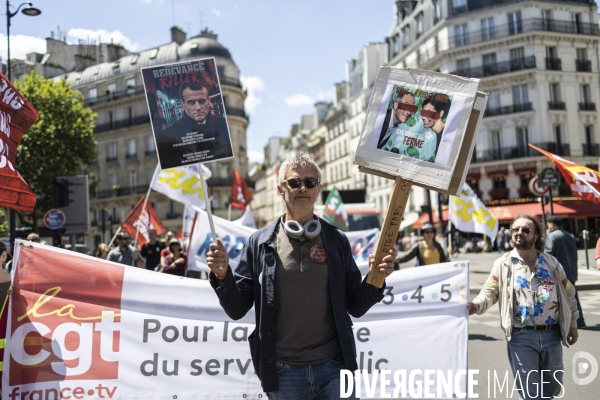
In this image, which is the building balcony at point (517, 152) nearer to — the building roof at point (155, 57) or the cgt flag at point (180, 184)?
the building roof at point (155, 57)

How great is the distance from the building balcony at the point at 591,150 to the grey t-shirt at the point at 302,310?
45.4 m

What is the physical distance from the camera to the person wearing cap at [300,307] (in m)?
3.07

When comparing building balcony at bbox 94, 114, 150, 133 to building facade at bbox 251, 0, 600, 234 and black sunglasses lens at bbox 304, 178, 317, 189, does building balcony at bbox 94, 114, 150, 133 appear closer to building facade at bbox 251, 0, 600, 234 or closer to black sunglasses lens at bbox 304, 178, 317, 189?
building facade at bbox 251, 0, 600, 234

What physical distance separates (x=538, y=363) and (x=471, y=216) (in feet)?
43.3

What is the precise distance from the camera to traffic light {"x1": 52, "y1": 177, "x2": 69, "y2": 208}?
14320 mm

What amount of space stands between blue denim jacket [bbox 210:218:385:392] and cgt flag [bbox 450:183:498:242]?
14.1 metres

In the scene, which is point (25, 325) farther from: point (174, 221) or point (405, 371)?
point (174, 221)

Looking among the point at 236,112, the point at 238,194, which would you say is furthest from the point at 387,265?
the point at 236,112

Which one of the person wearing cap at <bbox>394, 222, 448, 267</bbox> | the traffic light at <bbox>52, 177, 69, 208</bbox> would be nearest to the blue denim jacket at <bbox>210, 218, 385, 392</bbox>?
the person wearing cap at <bbox>394, 222, 448, 267</bbox>

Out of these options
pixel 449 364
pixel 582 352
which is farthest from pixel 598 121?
pixel 449 364

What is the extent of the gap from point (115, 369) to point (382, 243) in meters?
2.87

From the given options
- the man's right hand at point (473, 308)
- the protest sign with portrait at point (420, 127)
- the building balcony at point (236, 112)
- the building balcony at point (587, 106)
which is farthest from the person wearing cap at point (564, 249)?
the building balcony at point (236, 112)

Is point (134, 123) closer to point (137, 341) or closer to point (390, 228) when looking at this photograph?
point (137, 341)

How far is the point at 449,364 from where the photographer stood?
5.34 meters
